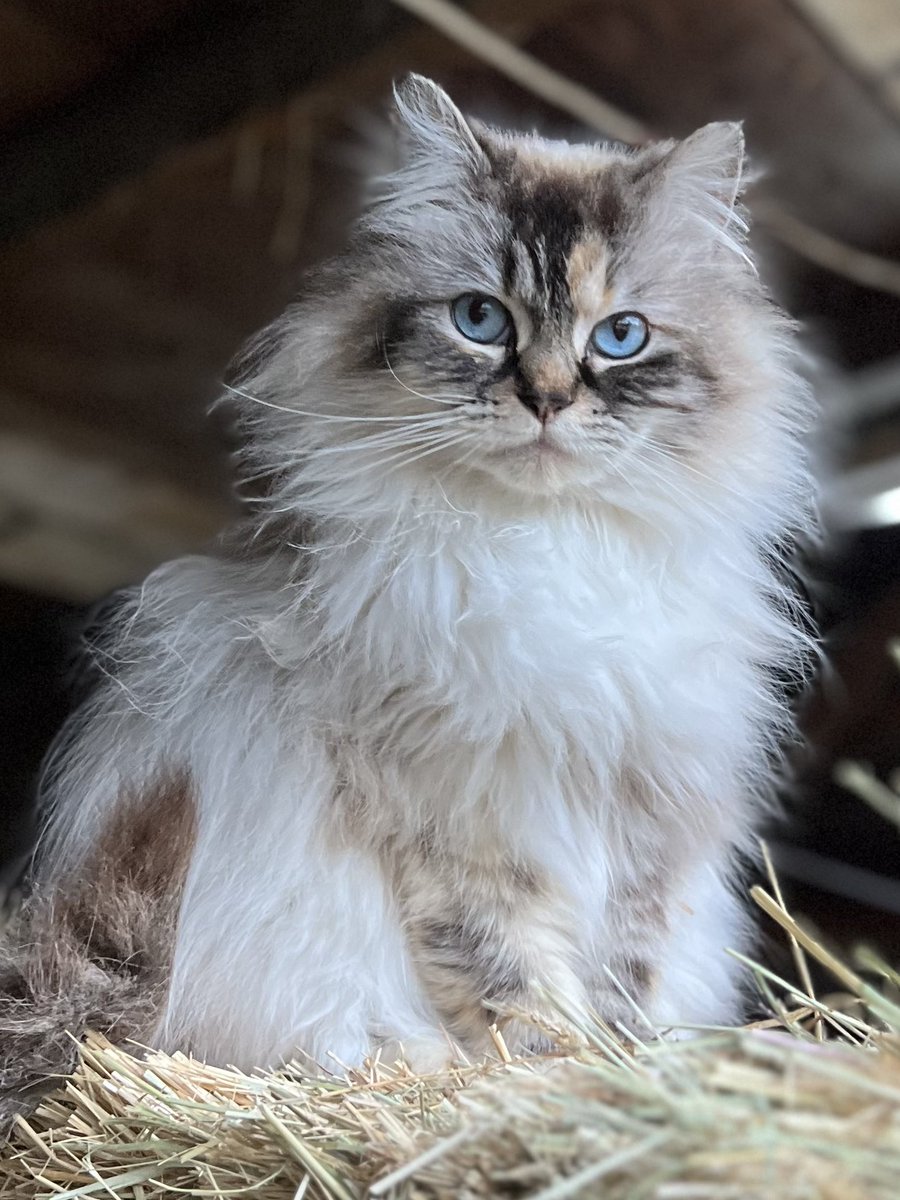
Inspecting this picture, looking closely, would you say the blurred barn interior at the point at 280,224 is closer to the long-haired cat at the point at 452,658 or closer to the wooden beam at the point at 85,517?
the wooden beam at the point at 85,517

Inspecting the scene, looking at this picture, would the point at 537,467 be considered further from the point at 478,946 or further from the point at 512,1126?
the point at 512,1126

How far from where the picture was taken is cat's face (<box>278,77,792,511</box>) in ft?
4.29

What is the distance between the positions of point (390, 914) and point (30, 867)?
1.85ft

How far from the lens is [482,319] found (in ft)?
4.50

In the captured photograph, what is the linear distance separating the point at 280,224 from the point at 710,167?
1.36m

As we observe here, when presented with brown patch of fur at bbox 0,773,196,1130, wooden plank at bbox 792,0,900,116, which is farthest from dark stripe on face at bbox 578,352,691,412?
wooden plank at bbox 792,0,900,116

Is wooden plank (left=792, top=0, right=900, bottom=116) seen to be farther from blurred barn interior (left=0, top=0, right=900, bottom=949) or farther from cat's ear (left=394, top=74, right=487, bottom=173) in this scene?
cat's ear (left=394, top=74, right=487, bottom=173)

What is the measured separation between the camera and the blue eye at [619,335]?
1.37 meters

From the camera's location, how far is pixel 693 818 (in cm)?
142

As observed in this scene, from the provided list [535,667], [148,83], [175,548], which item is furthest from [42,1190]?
[175,548]

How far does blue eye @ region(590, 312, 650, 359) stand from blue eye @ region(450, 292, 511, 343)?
0.12 m

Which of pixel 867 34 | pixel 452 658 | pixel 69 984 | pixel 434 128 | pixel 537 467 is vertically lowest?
pixel 69 984

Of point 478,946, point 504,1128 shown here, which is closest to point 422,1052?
point 478,946

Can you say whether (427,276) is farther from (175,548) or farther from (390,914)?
(175,548)
